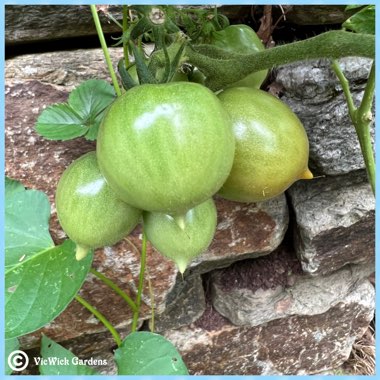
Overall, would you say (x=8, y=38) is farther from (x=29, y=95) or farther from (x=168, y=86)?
(x=168, y=86)

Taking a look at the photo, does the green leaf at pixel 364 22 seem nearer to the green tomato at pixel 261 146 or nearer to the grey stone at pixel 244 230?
the green tomato at pixel 261 146

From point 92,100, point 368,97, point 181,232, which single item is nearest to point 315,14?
point 368,97

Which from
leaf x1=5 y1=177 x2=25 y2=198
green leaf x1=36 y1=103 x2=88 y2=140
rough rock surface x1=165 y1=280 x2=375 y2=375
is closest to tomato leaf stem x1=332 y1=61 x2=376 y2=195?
green leaf x1=36 y1=103 x2=88 y2=140

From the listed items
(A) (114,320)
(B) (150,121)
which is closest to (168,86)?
(B) (150,121)

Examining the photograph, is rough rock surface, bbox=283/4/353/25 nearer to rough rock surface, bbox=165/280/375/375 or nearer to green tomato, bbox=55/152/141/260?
green tomato, bbox=55/152/141/260

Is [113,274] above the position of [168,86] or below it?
below
